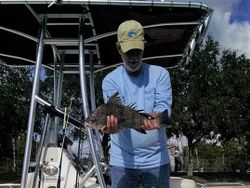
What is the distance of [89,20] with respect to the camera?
648 centimetres

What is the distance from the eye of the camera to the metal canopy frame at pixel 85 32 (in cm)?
584

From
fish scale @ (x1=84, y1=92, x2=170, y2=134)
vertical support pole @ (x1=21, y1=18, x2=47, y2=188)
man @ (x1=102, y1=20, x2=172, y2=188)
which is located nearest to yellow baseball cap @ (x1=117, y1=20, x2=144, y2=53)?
man @ (x1=102, y1=20, x2=172, y2=188)

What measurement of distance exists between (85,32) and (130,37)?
301cm

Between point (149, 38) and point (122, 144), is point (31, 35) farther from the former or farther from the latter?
point (122, 144)

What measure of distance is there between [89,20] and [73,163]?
164cm

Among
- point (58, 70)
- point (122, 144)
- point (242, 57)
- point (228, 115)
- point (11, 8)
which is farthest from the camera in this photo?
point (242, 57)

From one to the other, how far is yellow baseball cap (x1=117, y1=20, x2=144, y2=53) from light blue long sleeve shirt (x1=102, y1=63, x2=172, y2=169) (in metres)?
0.28

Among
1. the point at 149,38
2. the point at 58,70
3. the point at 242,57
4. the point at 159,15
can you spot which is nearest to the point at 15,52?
the point at 58,70

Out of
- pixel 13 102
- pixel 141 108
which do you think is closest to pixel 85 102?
pixel 141 108

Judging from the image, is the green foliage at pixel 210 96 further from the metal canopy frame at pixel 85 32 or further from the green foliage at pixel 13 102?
the metal canopy frame at pixel 85 32

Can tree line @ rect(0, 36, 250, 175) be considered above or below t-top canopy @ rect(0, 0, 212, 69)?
above

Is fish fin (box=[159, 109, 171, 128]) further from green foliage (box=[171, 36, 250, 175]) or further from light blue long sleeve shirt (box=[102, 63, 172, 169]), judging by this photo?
green foliage (box=[171, 36, 250, 175])

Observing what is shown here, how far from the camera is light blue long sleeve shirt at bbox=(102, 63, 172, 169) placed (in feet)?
13.1

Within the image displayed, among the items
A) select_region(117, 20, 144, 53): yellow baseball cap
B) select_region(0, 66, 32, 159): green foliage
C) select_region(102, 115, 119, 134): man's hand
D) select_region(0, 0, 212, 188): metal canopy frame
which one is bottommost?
select_region(102, 115, 119, 134): man's hand
